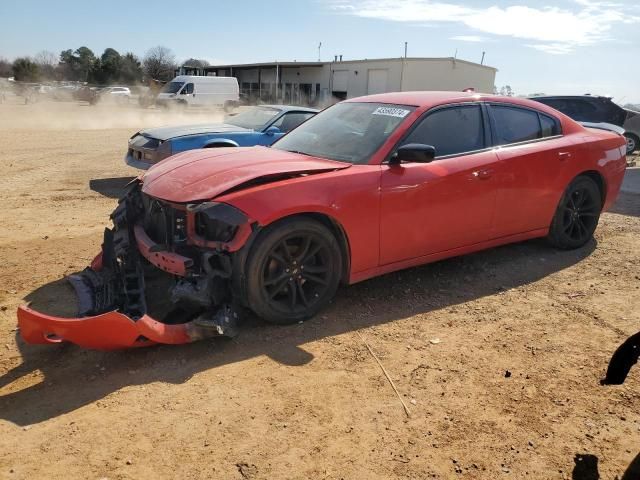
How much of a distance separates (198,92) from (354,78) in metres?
12.5

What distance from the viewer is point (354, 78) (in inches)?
1510

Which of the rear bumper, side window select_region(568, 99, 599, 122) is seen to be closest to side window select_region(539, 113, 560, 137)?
the rear bumper

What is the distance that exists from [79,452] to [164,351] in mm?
975

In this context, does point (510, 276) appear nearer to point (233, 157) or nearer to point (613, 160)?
point (613, 160)

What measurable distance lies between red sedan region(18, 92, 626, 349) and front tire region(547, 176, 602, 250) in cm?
13

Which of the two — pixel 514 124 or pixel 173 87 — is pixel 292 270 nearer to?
pixel 514 124

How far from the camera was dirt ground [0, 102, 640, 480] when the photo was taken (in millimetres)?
2420

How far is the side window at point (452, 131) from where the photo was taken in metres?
4.24

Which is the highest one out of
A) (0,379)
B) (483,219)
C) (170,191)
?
(170,191)

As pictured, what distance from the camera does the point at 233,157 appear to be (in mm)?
4078

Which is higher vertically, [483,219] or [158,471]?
[483,219]

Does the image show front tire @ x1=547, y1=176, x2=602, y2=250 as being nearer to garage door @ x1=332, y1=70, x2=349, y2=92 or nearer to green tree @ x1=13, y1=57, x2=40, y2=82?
garage door @ x1=332, y1=70, x2=349, y2=92

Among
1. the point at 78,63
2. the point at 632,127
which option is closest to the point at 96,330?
the point at 632,127

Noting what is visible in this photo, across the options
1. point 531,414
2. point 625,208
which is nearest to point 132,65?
point 625,208
